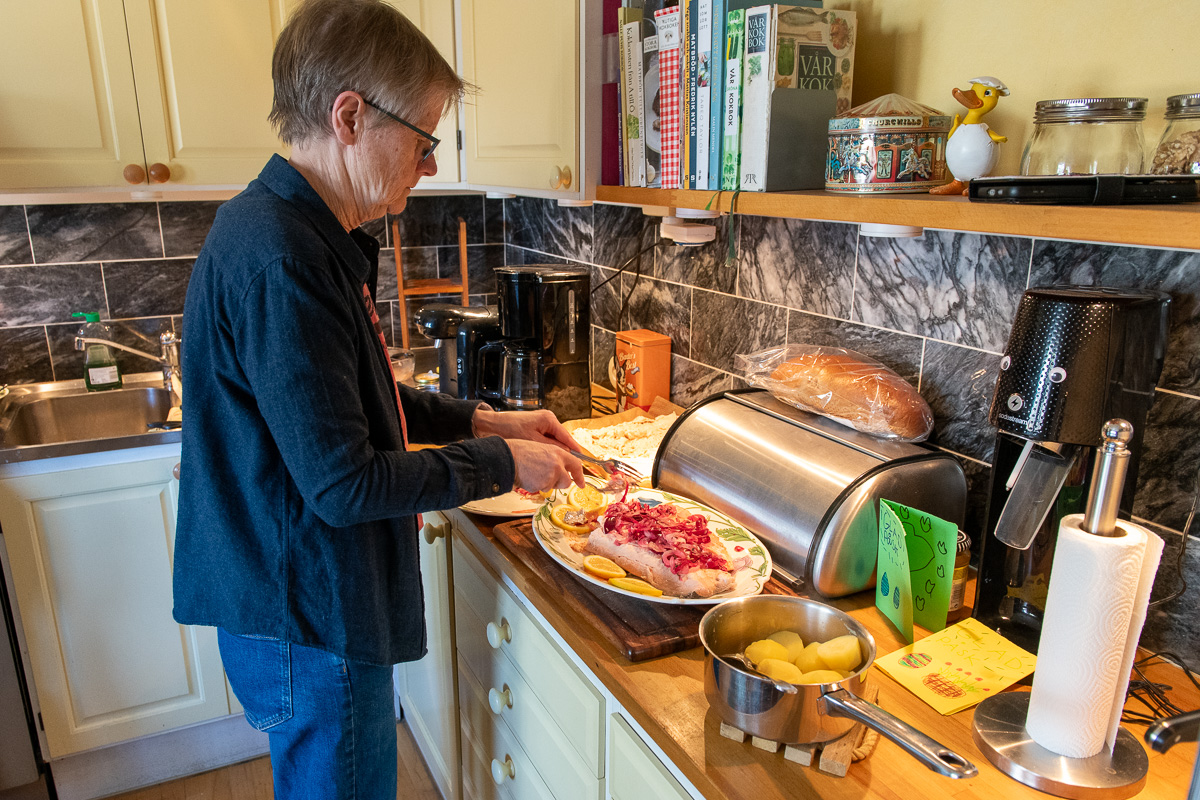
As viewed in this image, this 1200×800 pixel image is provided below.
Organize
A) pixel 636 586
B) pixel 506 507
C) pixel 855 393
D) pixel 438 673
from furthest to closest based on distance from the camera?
pixel 438 673, pixel 506 507, pixel 855 393, pixel 636 586

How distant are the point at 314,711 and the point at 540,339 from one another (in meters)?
0.96

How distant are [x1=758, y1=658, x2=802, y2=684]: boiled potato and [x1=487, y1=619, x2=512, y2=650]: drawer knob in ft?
1.90

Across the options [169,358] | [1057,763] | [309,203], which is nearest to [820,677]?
[1057,763]

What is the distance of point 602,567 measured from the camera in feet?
4.09

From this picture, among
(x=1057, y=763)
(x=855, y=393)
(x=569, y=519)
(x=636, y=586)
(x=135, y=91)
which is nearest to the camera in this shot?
(x=1057, y=763)

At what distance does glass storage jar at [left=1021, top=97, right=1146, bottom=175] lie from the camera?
943 mm

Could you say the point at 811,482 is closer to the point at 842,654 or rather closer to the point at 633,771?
the point at 842,654

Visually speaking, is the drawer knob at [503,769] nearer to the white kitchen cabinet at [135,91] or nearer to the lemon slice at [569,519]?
the lemon slice at [569,519]

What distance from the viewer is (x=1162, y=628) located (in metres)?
1.08

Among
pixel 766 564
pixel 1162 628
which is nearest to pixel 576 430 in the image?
pixel 766 564

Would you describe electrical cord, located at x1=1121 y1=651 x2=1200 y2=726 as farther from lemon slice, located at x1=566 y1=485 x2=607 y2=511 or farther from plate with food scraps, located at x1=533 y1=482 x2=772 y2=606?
lemon slice, located at x1=566 y1=485 x2=607 y2=511

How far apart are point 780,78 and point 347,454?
815 millimetres

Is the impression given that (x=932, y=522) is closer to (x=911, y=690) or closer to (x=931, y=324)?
(x=911, y=690)

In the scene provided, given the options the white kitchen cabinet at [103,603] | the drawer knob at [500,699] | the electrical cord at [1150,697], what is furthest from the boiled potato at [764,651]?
the white kitchen cabinet at [103,603]
